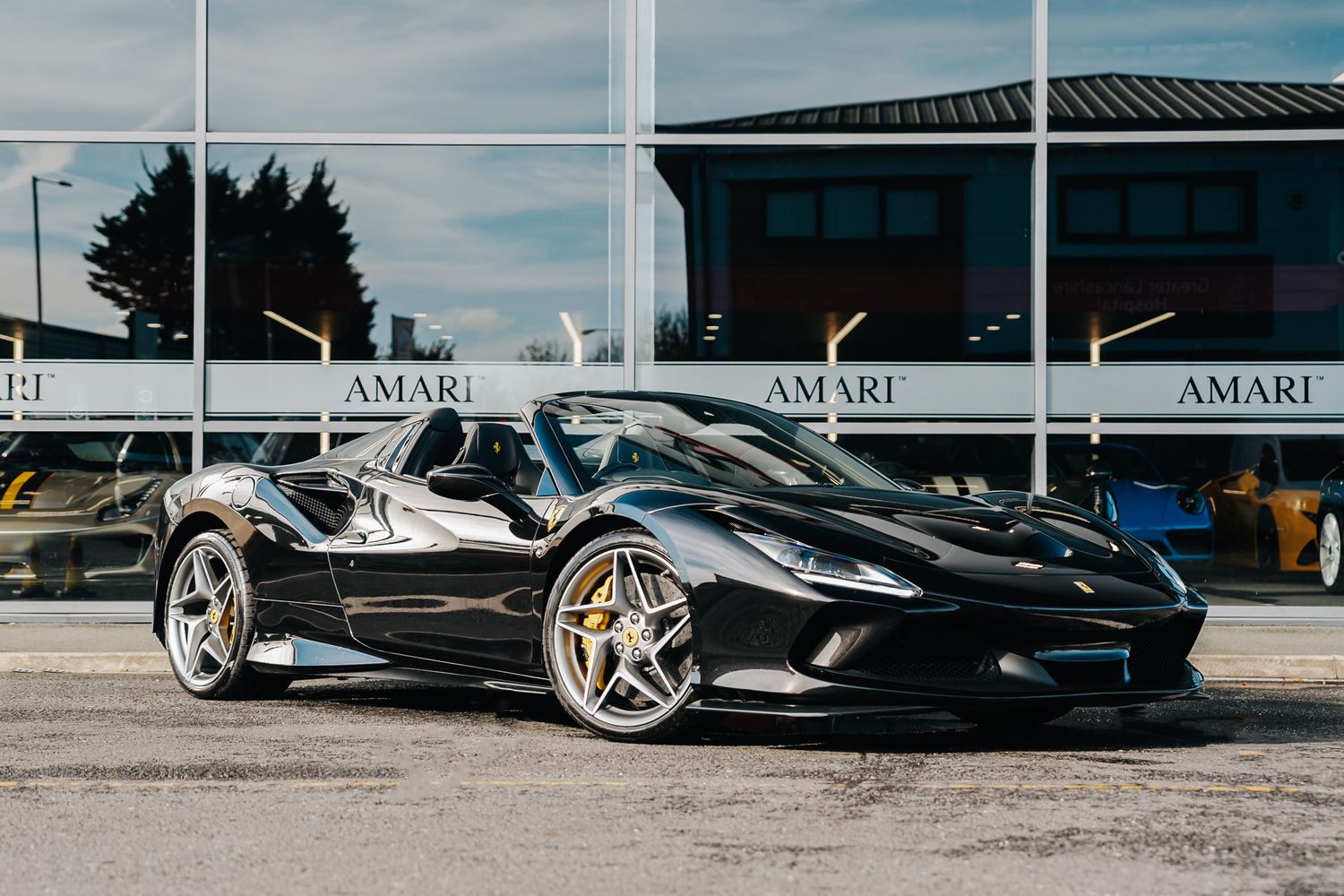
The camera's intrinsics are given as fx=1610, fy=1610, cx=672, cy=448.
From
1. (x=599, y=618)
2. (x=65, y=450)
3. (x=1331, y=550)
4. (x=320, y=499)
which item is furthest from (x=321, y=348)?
(x=1331, y=550)

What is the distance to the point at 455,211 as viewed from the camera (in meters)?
11.4

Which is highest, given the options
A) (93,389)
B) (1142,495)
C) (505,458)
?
(93,389)

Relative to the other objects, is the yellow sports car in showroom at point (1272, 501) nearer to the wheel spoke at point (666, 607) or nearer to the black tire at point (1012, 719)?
the black tire at point (1012, 719)

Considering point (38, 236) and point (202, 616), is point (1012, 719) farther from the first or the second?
point (38, 236)

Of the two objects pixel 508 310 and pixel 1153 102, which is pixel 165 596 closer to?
pixel 508 310

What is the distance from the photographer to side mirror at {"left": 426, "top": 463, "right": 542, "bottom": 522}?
5629mm

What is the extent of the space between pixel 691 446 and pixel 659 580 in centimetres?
89

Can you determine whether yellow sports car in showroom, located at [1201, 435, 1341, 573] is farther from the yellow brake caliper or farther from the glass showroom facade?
the yellow brake caliper

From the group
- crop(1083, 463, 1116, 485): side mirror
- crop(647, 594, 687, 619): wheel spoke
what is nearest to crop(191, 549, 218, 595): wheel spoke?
crop(647, 594, 687, 619): wheel spoke

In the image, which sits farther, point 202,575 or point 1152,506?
point 1152,506

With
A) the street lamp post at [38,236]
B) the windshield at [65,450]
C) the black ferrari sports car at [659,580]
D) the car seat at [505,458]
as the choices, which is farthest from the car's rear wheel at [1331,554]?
the street lamp post at [38,236]

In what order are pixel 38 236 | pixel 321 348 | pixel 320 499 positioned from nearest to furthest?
pixel 320 499 < pixel 321 348 < pixel 38 236

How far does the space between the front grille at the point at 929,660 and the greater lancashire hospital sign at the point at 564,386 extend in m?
6.38

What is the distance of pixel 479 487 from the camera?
566 cm
